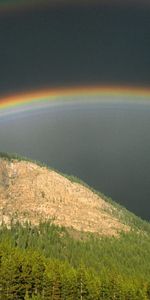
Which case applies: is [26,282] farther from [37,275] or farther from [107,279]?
[107,279]

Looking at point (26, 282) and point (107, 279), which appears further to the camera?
point (107, 279)

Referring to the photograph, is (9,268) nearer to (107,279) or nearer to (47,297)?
(47,297)

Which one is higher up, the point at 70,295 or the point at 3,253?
the point at 3,253

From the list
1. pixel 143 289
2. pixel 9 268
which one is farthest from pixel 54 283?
pixel 143 289

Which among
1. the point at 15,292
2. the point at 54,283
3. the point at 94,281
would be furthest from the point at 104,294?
the point at 15,292

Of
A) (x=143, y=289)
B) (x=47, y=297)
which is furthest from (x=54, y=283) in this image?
(x=143, y=289)

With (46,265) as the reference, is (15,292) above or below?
below

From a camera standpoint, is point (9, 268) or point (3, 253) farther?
point (3, 253)
